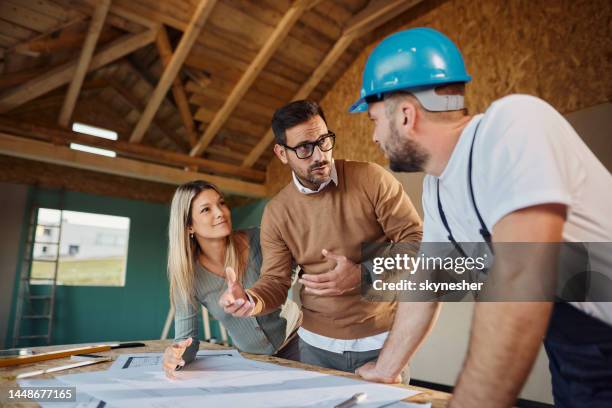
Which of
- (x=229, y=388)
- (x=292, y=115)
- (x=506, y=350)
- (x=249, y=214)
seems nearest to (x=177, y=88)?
(x=249, y=214)

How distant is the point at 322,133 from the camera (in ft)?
5.77

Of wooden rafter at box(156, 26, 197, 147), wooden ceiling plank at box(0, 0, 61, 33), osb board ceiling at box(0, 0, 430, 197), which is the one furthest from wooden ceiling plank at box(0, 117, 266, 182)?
wooden ceiling plank at box(0, 0, 61, 33)

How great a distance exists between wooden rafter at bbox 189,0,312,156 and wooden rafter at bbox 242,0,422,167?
672 mm

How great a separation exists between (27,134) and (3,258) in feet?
8.62

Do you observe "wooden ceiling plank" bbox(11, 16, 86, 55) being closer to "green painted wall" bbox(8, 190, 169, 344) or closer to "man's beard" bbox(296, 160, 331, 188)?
"green painted wall" bbox(8, 190, 169, 344)

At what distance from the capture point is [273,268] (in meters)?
1.77

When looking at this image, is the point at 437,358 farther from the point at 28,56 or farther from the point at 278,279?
the point at 28,56

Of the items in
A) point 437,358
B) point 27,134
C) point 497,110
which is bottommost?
point 437,358

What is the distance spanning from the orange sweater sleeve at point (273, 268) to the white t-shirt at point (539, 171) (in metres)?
1.01

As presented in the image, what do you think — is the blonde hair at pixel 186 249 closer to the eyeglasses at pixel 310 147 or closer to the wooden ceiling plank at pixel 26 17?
the eyeglasses at pixel 310 147

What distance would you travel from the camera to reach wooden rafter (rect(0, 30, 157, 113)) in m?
4.62

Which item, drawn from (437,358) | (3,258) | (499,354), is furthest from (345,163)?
(3,258)

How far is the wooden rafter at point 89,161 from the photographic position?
462 cm

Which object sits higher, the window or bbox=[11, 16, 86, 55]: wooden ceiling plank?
bbox=[11, 16, 86, 55]: wooden ceiling plank
